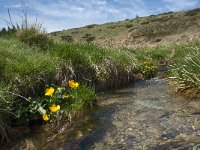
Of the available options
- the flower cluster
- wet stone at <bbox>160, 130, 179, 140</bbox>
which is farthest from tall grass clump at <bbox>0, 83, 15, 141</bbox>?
wet stone at <bbox>160, 130, 179, 140</bbox>

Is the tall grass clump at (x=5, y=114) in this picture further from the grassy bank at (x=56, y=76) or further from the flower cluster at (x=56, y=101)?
the flower cluster at (x=56, y=101)

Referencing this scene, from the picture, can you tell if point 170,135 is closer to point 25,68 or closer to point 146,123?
point 146,123

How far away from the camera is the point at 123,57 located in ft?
A: 37.6

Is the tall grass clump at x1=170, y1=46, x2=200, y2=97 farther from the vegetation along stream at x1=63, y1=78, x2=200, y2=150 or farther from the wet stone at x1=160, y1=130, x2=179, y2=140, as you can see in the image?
the wet stone at x1=160, y1=130, x2=179, y2=140

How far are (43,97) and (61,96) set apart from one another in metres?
0.38

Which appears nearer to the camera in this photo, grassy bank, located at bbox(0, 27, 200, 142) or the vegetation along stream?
the vegetation along stream

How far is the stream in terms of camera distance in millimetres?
5938

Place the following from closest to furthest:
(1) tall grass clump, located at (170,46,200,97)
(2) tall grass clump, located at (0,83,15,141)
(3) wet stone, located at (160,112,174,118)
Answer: (2) tall grass clump, located at (0,83,15,141), (3) wet stone, located at (160,112,174,118), (1) tall grass clump, located at (170,46,200,97)

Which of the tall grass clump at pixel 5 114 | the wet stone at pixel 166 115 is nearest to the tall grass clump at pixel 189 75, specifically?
the wet stone at pixel 166 115

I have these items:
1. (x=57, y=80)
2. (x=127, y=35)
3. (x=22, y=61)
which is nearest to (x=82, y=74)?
(x=57, y=80)

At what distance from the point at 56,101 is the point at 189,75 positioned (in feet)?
10.8

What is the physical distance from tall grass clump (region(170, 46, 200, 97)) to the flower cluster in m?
2.80

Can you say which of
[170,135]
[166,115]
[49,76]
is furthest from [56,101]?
[170,135]

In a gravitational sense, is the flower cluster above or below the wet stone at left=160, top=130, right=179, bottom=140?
above
